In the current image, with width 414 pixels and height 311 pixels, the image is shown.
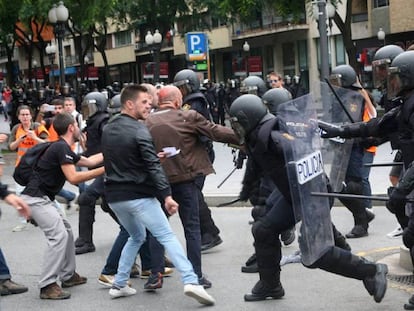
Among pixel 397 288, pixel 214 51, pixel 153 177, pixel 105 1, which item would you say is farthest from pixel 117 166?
pixel 214 51

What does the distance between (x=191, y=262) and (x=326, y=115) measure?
1644 millimetres

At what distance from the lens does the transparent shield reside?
6.09 m

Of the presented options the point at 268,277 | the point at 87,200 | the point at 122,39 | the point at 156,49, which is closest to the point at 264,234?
the point at 268,277

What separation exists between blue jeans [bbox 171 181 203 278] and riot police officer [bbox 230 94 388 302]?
1.96 ft

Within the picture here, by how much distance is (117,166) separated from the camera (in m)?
6.76

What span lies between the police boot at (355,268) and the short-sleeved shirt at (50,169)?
7.77ft

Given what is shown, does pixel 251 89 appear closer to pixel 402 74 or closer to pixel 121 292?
pixel 121 292

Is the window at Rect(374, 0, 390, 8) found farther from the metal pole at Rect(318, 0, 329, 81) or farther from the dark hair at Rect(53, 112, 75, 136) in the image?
the dark hair at Rect(53, 112, 75, 136)

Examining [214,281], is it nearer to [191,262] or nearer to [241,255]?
[191,262]

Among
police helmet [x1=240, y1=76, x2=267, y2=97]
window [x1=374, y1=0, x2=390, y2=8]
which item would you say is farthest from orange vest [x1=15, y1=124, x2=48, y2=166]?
window [x1=374, y1=0, x2=390, y2=8]

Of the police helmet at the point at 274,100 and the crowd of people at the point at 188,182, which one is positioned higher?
the police helmet at the point at 274,100

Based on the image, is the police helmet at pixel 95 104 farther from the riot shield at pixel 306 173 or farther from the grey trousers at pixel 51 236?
the riot shield at pixel 306 173

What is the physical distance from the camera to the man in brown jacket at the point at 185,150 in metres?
7.25

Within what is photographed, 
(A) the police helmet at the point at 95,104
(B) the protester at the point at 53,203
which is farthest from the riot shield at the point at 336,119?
(A) the police helmet at the point at 95,104
